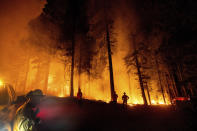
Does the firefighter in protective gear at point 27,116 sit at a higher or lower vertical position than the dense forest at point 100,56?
lower

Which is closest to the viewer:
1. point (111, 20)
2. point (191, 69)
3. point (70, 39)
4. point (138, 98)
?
point (111, 20)

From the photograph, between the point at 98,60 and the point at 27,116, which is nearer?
the point at 27,116

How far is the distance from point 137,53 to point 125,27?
256 inches

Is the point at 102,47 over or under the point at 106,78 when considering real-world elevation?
over

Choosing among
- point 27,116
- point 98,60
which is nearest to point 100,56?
point 98,60

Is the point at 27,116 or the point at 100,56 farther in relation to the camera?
the point at 100,56

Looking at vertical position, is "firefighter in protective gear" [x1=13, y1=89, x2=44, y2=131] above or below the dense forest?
below

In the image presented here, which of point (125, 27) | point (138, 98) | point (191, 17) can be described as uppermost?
point (125, 27)

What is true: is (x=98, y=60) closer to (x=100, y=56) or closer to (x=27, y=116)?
(x=100, y=56)

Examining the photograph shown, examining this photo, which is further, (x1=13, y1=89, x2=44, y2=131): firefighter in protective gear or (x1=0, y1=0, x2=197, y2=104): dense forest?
(x1=0, y1=0, x2=197, y2=104): dense forest

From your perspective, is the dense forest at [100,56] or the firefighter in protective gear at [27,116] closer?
the firefighter in protective gear at [27,116]

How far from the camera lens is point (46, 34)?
1975 cm

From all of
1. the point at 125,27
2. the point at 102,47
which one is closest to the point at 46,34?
the point at 102,47

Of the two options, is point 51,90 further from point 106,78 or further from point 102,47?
point 102,47
